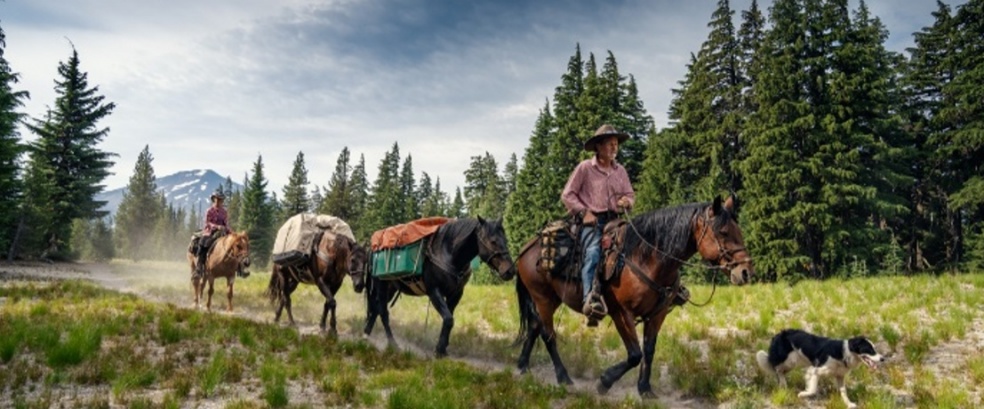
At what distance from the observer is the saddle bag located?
8086mm

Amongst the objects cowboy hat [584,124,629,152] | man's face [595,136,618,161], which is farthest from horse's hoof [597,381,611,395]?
cowboy hat [584,124,629,152]

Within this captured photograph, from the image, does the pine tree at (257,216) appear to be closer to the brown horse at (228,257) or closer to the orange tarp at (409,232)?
the brown horse at (228,257)

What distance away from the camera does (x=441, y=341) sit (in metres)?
9.67

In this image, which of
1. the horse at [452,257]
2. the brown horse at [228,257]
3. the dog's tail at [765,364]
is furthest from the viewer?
the brown horse at [228,257]

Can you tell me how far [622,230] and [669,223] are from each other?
0.71m

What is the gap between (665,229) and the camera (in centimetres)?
702

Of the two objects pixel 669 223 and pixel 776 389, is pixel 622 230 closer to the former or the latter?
pixel 669 223

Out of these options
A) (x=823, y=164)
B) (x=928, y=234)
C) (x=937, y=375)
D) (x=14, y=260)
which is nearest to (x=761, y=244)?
(x=823, y=164)

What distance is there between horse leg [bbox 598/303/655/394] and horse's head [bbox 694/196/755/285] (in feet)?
4.65

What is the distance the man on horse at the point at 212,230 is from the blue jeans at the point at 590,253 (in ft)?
42.7

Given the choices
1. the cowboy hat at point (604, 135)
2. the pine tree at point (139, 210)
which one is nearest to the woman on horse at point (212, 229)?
the cowboy hat at point (604, 135)

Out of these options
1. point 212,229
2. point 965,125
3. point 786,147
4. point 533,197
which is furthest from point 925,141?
point 212,229

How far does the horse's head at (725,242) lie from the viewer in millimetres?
6152

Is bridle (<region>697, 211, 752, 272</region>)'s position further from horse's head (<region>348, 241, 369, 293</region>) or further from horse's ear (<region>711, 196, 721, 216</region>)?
horse's head (<region>348, 241, 369, 293</region>)
